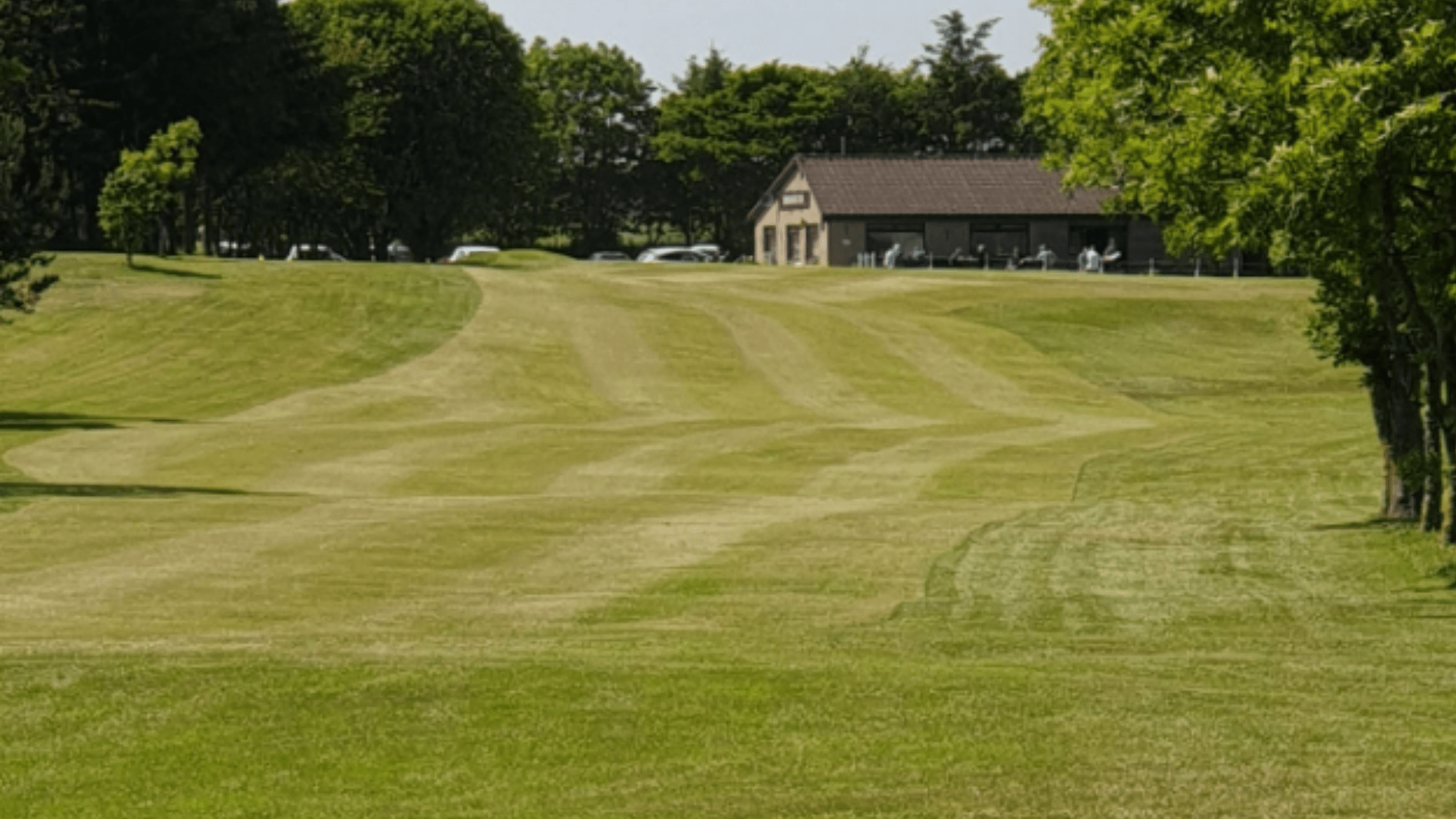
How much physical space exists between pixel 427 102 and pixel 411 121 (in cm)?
243

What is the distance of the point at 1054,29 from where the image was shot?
3303cm

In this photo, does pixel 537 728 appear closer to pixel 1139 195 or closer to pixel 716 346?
pixel 1139 195

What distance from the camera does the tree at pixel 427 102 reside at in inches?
5472

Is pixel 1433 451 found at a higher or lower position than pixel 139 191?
lower

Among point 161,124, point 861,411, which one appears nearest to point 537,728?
point 861,411

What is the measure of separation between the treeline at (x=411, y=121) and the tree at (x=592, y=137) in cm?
21

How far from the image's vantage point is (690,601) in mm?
25125

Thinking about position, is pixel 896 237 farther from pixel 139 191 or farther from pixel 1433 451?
pixel 1433 451

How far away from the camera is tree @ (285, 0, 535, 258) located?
139000 millimetres

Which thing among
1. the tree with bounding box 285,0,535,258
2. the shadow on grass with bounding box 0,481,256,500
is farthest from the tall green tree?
the shadow on grass with bounding box 0,481,256,500

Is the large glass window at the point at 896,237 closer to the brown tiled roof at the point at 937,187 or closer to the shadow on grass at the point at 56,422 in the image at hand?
the brown tiled roof at the point at 937,187

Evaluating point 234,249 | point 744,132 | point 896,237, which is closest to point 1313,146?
point 896,237

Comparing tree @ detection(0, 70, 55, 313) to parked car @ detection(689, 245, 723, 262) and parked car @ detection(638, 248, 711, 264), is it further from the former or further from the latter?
parked car @ detection(689, 245, 723, 262)

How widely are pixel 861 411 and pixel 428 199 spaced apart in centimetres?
7954
